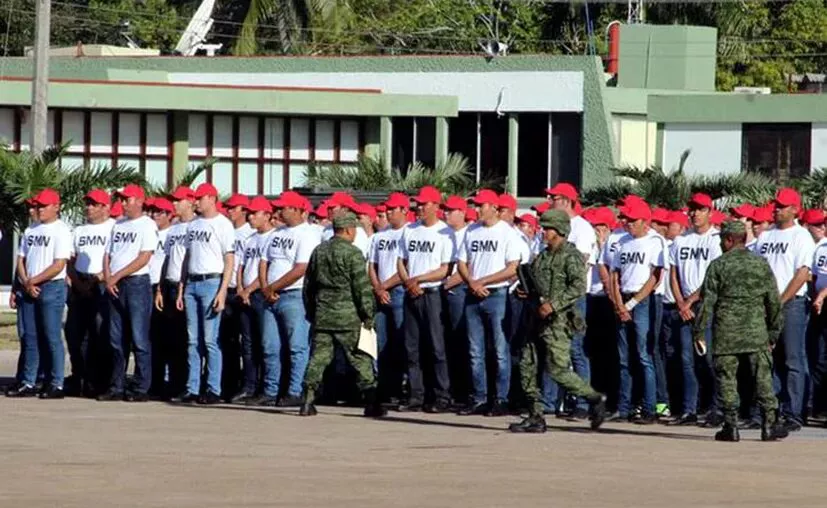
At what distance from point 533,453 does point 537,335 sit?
193cm

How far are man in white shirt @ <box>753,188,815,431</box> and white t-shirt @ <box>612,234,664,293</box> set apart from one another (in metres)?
1.00

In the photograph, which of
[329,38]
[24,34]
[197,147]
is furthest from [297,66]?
[24,34]

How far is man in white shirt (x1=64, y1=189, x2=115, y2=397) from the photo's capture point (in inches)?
773

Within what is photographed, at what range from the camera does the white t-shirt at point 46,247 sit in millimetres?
19422

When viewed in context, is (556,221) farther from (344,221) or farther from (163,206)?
(163,206)

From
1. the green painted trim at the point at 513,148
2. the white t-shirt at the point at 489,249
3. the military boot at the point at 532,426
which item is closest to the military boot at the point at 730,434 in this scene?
the military boot at the point at 532,426

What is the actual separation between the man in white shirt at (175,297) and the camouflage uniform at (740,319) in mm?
5532

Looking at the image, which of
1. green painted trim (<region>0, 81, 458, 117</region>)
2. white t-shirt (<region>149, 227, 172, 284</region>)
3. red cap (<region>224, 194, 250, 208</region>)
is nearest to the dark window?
green painted trim (<region>0, 81, 458, 117</region>)

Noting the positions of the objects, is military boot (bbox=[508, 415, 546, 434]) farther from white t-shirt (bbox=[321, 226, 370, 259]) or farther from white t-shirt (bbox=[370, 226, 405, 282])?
white t-shirt (bbox=[321, 226, 370, 259])

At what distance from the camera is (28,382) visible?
1984 cm

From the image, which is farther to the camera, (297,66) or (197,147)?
(297,66)

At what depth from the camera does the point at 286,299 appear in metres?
19.1

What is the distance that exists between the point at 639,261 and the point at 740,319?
218cm

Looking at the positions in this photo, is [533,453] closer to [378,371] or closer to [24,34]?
[378,371]
